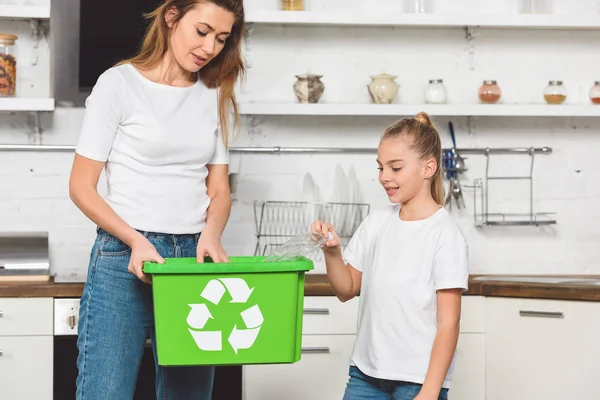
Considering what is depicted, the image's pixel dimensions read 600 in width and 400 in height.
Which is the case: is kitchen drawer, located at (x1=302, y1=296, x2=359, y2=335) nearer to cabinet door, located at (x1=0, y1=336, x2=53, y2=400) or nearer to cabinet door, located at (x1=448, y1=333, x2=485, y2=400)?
cabinet door, located at (x1=448, y1=333, x2=485, y2=400)

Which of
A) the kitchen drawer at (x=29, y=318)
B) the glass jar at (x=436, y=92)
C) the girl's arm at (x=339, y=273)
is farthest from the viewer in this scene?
the glass jar at (x=436, y=92)

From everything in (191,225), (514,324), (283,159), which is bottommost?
(514,324)

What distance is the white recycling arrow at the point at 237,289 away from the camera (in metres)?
1.84

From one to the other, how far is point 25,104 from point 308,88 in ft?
3.46

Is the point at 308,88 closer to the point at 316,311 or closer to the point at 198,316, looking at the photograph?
the point at 316,311

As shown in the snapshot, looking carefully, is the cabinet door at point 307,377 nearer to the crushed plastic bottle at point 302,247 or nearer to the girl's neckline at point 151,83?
the crushed plastic bottle at point 302,247

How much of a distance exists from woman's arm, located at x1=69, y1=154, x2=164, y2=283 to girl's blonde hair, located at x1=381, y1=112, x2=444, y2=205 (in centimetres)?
64

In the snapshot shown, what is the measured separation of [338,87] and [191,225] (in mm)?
1740

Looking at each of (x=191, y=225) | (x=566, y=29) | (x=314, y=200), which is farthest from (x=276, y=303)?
(x=566, y=29)

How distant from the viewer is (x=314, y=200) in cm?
356

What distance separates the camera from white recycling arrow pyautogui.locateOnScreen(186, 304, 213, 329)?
1838 millimetres

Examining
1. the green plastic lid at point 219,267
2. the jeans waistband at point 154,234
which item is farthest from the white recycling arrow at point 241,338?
the jeans waistband at point 154,234

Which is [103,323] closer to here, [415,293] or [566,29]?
[415,293]

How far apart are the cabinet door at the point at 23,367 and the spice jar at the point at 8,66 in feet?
3.10
